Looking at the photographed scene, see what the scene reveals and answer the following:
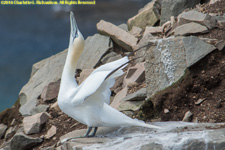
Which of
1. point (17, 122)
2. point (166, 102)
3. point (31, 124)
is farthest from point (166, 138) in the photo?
point (17, 122)

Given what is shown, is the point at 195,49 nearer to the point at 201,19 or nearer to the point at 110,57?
the point at 201,19

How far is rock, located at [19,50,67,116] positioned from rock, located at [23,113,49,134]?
1136 millimetres

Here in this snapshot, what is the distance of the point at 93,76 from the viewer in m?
4.81

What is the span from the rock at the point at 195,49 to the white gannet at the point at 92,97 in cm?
160

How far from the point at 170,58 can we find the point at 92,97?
186 cm

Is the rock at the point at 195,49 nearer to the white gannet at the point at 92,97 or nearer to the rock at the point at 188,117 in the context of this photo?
the rock at the point at 188,117

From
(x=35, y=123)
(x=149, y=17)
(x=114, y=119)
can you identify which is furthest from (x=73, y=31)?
(x=149, y=17)

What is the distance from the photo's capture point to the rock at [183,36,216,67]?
6.17m

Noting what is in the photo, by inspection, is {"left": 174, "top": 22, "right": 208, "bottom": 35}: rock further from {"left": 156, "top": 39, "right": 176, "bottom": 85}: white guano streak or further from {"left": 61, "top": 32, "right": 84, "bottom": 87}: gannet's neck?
{"left": 61, "top": 32, "right": 84, "bottom": 87}: gannet's neck

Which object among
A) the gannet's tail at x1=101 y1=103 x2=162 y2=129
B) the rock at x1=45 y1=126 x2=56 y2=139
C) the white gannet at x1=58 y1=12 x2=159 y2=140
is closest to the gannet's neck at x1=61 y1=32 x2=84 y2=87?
the white gannet at x1=58 y1=12 x2=159 y2=140

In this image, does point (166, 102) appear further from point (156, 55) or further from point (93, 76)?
point (93, 76)

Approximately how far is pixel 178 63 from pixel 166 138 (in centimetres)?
220

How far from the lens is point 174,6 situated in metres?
10.3

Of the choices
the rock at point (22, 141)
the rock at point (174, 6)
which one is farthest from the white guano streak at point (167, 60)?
the rock at point (174, 6)
